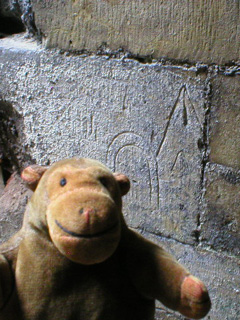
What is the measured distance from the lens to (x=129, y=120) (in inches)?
65.7

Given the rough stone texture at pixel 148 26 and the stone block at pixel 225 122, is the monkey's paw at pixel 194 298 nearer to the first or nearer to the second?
the stone block at pixel 225 122

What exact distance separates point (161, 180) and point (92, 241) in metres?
0.85

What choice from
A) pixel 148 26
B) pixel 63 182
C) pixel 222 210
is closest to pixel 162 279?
pixel 63 182

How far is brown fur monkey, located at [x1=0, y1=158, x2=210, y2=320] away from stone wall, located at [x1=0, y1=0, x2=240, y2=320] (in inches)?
24.2

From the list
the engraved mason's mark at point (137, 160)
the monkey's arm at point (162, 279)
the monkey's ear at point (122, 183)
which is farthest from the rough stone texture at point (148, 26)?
the monkey's arm at point (162, 279)

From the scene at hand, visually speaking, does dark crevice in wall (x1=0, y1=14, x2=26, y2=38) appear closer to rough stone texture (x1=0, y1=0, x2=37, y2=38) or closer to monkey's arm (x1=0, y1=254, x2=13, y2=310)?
rough stone texture (x1=0, y1=0, x2=37, y2=38)

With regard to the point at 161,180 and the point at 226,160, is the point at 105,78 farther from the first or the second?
the point at 226,160

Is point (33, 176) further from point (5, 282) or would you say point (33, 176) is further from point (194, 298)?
point (194, 298)

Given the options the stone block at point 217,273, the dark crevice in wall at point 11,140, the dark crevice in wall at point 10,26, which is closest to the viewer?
the stone block at point 217,273

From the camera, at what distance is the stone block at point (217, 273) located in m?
1.67

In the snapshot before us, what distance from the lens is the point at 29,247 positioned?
3.28 ft

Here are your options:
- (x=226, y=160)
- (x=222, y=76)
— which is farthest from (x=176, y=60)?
(x=226, y=160)

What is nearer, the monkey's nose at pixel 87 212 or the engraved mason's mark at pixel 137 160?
the monkey's nose at pixel 87 212

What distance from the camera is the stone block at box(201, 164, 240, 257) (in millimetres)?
1575
